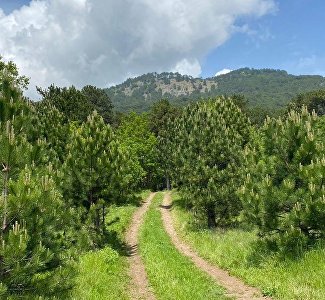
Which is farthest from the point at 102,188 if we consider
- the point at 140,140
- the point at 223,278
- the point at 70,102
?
the point at 140,140

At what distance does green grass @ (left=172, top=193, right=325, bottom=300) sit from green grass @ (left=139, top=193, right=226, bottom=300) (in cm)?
130

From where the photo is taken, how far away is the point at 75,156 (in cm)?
1912

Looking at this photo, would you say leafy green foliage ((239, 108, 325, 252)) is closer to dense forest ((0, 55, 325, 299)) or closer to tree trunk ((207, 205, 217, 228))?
dense forest ((0, 55, 325, 299))

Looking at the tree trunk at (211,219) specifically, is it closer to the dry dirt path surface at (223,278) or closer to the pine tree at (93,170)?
the dry dirt path surface at (223,278)

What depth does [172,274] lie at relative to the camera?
1538cm

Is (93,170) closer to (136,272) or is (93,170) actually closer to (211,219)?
(136,272)

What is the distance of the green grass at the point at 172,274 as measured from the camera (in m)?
12.9

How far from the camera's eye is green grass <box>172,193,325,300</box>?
1131 cm

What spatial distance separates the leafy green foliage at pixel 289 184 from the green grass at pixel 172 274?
324 cm

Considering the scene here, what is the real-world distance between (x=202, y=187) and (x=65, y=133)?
387 inches

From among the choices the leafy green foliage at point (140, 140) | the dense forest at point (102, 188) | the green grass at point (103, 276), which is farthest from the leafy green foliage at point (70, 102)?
the green grass at point (103, 276)

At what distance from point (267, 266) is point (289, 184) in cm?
323

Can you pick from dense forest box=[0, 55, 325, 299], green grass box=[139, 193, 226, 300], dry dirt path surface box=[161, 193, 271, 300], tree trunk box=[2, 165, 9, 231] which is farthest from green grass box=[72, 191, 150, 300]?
dry dirt path surface box=[161, 193, 271, 300]

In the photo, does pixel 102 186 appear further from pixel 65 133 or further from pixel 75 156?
pixel 65 133
